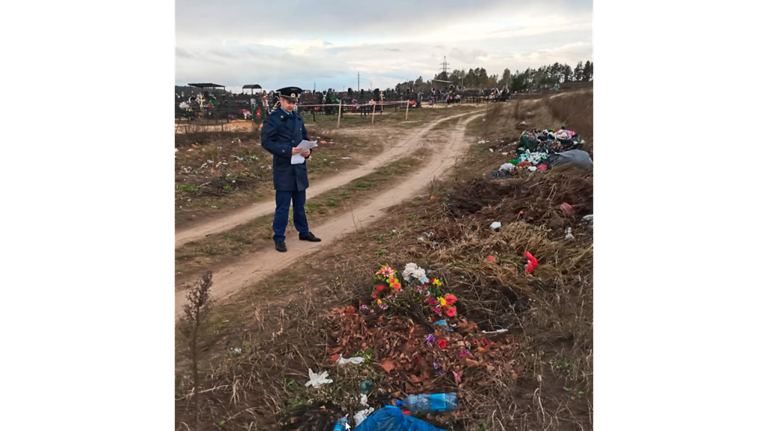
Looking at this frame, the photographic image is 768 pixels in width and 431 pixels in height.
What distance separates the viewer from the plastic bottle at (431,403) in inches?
86.0

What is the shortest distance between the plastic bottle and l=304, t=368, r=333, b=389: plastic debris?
447 mm

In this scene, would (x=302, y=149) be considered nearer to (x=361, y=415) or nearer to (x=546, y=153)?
(x=361, y=415)

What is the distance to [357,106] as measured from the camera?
22.0 metres

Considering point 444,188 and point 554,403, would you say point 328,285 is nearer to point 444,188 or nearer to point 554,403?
point 554,403

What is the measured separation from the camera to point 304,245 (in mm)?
4980

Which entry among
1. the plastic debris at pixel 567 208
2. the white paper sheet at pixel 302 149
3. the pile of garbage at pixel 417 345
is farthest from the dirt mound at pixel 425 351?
the plastic debris at pixel 567 208

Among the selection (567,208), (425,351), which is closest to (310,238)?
(425,351)

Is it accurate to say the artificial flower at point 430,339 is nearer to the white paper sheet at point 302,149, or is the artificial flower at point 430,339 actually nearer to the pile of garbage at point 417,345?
the pile of garbage at point 417,345

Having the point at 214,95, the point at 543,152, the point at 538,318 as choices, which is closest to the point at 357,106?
the point at 214,95

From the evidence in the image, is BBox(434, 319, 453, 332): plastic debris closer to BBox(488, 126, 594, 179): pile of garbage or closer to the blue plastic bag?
the blue plastic bag

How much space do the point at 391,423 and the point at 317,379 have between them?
2.25 feet

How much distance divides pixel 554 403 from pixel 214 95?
763 inches

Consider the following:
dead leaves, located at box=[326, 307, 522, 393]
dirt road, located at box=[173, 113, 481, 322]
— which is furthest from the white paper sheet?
dead leaves, located at box=[326, 307, 522, 393]

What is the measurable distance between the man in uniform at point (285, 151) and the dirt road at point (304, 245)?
24 cm
